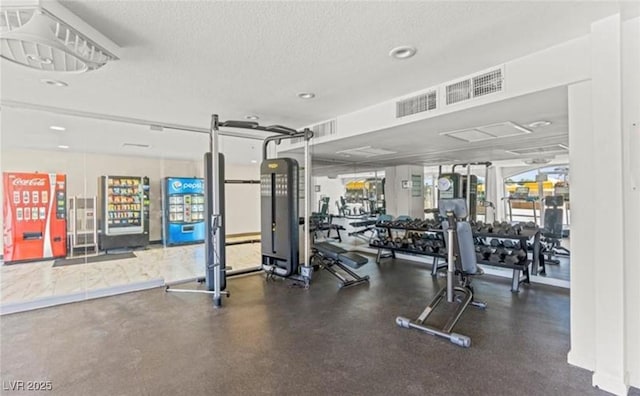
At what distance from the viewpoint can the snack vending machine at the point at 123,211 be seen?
665 cm

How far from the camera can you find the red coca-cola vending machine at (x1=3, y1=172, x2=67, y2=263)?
201 inches

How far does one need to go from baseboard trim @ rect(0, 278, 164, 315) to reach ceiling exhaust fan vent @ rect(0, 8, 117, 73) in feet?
10.5

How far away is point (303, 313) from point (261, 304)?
25.4 inches

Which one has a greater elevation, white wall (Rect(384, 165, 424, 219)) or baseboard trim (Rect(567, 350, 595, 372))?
white wall (Rect(384, 165, 424, 219))

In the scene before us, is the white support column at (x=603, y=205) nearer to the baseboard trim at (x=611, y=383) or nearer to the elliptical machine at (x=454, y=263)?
the baseboard trim at (x=611, y=383)

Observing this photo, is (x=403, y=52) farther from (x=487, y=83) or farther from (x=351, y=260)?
(x=351, y=260)

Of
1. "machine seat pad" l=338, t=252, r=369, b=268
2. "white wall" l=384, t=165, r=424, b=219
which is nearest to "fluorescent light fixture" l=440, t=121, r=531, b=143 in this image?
"machine seat pad" l=338, t=252, r=369, b=268

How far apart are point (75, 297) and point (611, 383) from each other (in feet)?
19.0

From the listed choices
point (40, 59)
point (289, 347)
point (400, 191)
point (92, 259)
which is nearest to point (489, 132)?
point (400, 191)

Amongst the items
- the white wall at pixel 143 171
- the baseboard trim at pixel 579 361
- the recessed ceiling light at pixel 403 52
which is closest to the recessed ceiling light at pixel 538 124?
the recessed ceiling light at pixel 403 52

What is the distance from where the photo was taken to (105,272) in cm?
537

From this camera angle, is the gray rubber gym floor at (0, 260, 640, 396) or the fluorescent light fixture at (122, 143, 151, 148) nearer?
the gray rubber gym floor at (0, 260, 640, 396)

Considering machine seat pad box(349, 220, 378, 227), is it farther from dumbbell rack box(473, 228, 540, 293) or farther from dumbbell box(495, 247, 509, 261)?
dumbbell box(495, 247, 509, 261)

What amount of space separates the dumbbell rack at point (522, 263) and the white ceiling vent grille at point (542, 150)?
1371mm
